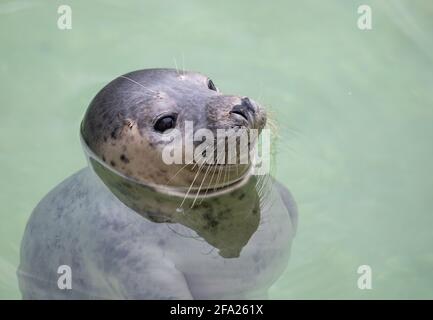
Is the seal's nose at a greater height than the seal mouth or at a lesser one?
greater

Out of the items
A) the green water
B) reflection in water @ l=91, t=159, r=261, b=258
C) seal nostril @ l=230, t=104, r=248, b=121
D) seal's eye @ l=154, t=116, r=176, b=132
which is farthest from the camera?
the green water

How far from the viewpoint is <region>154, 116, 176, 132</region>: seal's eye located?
12.6ft

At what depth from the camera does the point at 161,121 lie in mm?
3840

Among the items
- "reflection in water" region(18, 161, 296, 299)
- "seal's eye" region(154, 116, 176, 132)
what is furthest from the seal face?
"reflection in water" region(18, 161, 296, 299)

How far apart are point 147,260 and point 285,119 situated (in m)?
2.23

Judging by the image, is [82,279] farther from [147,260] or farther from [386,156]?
[386,156]

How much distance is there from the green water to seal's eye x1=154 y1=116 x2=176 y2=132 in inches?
48.0

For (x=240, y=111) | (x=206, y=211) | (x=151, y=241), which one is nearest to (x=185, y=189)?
(x=206, y=211)

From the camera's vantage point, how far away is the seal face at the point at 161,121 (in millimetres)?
3746

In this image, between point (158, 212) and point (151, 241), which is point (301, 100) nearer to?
point (158, 212)

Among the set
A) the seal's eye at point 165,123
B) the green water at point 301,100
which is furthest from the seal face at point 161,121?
the green water at point 301,100

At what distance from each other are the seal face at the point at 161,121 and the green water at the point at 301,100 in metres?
0.96

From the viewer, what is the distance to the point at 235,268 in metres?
3.88

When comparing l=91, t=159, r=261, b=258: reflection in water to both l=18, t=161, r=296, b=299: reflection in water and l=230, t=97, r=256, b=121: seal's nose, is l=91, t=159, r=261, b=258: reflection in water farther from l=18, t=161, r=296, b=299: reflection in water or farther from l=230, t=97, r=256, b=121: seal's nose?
l=230, t=97, r=256, b=121: seal's nose
